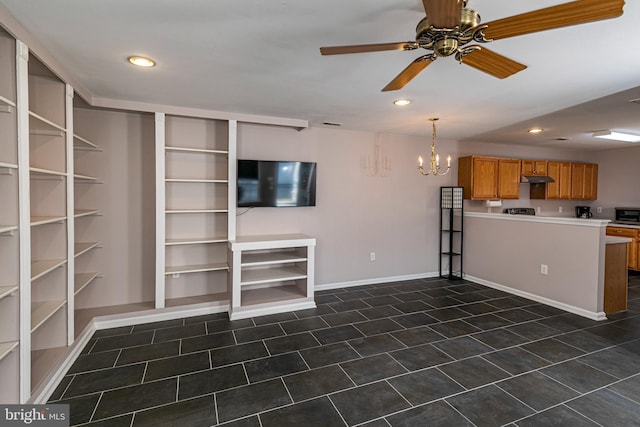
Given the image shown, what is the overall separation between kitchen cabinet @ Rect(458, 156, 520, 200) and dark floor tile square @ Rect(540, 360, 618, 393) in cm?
315

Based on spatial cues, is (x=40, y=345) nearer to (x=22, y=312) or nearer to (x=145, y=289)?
(x=22, y=312)

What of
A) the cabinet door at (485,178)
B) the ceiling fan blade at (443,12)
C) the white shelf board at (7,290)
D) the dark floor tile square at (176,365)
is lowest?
the dark floor tile square at (176,365)

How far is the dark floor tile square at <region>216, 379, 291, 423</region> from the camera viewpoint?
202cm

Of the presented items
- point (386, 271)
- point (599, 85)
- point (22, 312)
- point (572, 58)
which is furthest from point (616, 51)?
point (22, 312)

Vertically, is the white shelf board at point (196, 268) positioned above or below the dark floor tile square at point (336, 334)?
above

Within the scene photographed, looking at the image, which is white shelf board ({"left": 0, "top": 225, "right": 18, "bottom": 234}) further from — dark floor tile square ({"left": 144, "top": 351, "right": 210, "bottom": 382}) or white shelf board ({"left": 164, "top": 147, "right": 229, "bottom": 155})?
white shelf board ({"left": 164, "top": 147, "right": 229, "bottom": 155})

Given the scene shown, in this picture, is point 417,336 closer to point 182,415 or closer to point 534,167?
point 182,415

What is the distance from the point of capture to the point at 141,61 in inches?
92.0

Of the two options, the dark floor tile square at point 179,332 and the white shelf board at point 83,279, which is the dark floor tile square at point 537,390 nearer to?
the dark floor tile square at point 179,332

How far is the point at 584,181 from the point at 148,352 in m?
8.17

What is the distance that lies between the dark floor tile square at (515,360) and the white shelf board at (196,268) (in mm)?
3003

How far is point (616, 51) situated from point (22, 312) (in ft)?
13.9

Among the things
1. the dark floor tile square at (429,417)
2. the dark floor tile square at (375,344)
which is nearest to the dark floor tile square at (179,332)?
the dark floor tile square at (375,344)

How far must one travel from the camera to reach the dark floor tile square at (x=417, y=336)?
9.80 ft
